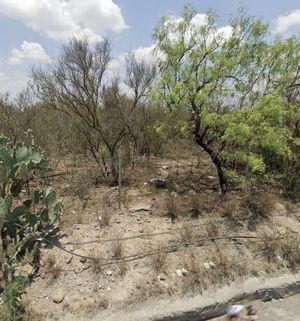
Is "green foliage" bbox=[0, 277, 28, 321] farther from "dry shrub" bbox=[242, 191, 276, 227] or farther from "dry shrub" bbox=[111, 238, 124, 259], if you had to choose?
"dry shrub" bbox=[242, 191, 276, 227]

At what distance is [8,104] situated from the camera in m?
8.45

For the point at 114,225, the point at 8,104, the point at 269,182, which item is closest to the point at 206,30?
the point at 269,182

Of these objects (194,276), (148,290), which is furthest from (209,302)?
(148,290)

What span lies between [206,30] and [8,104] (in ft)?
16.0

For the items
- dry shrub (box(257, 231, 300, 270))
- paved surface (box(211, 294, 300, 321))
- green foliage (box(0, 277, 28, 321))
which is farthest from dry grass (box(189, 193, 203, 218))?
green foliage (box(0, 277, 28, 321))

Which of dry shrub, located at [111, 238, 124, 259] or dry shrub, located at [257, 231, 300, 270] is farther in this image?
dry shrub, located at [257, 231, 300, 270]

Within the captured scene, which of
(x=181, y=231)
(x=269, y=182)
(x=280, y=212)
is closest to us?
(x=181, y=231)

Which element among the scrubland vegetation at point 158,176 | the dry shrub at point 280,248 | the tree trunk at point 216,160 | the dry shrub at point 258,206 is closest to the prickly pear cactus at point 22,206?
the scrubland vegetation at point 158,176

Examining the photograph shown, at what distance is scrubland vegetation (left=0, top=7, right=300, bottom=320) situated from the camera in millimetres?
5211

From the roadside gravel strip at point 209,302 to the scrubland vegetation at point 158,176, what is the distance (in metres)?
0.16

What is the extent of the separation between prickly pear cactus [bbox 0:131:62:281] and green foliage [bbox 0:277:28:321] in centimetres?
63

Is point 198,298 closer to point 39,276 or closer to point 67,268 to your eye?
point 67,268

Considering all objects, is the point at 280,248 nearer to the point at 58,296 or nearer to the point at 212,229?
the point at 212,229

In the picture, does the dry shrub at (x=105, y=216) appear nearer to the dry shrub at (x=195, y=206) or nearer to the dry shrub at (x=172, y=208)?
the dry shrub at (x=172, y=208)
